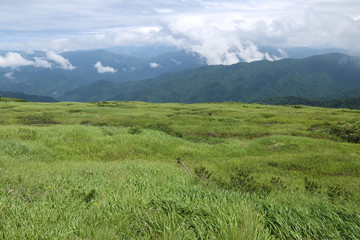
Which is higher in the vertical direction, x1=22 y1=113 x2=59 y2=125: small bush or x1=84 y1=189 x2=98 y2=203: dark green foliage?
x1=84 y1=189 x2=98 y2=203: dark green foliage

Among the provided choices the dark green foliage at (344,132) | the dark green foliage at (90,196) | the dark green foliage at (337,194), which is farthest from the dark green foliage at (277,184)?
the dark green foliage at (344,132)

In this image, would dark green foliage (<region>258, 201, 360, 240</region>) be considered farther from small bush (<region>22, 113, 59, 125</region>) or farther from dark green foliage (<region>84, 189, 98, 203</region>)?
small bush (<region>22, 113, 59, 125</region>)

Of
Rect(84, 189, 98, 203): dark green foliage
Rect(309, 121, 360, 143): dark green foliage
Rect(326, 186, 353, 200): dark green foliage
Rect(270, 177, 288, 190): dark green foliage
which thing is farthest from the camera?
Rect(309, 121, 360, 143): dark green foliage

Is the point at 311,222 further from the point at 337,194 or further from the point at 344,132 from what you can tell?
the point at 344,132

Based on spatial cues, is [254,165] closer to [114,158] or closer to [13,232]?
[114,158]

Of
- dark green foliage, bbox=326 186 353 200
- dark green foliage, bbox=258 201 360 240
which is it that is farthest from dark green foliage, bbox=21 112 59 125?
dark green foliage, bbox=258 201 360 240

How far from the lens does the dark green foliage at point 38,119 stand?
39759mm

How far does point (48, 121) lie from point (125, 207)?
1568 inches

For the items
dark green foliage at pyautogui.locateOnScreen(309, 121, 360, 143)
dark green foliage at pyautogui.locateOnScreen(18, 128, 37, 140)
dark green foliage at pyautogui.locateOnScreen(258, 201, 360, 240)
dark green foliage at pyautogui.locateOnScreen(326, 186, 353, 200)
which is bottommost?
dark green foliage at pyautogui.locateOnScreen(309, 121, 360, 143)

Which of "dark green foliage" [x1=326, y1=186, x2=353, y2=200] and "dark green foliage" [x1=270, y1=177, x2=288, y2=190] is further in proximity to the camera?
"dark green foliage" [x1=270, y1=177, x2=288, y2=190]

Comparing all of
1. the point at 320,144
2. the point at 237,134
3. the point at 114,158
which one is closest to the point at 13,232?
the point at 114,158

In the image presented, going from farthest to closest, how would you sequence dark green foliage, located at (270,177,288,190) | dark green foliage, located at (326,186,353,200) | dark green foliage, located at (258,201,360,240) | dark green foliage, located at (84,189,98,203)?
dark green foliage, located at (270,177,288,190) < dark green foliage, located at (326,186,353,200) < dark green foliage, located at (84,189,98,203) < dark green foliage, located at (258,201,360,240)

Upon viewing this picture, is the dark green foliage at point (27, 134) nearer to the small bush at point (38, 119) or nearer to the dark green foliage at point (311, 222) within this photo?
the small bush at point (38, 119)

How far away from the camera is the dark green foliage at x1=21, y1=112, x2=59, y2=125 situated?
1565 inches
